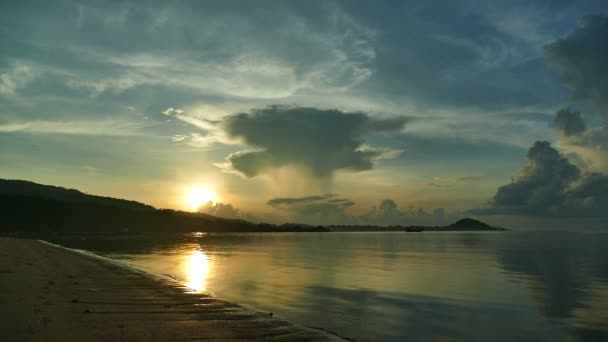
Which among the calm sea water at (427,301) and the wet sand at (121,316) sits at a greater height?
the wet sand at (121,316)

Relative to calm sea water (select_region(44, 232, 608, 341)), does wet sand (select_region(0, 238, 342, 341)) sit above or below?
above

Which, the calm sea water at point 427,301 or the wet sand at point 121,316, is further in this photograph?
the calm sea water at point 427,301

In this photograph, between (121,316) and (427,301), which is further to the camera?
(427,301)

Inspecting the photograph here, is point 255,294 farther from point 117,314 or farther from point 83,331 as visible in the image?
point 83,331

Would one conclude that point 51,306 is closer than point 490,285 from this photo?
Yes

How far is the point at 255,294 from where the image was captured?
27.5 metres

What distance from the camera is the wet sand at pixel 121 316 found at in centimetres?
1339

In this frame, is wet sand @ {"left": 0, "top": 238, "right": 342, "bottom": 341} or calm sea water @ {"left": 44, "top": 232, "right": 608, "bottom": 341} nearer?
wet sand @ {"left": 0, "top": 238, "right": 342, "bottom": 341}

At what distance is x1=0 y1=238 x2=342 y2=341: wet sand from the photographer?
43.9ft

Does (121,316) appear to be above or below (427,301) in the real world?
above

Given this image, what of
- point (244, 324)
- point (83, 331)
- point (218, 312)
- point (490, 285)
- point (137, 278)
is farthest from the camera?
point (490, 285)

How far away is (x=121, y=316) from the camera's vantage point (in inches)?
639

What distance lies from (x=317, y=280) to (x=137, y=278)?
47.6 ft

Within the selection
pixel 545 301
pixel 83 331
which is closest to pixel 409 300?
pixel 545 301
